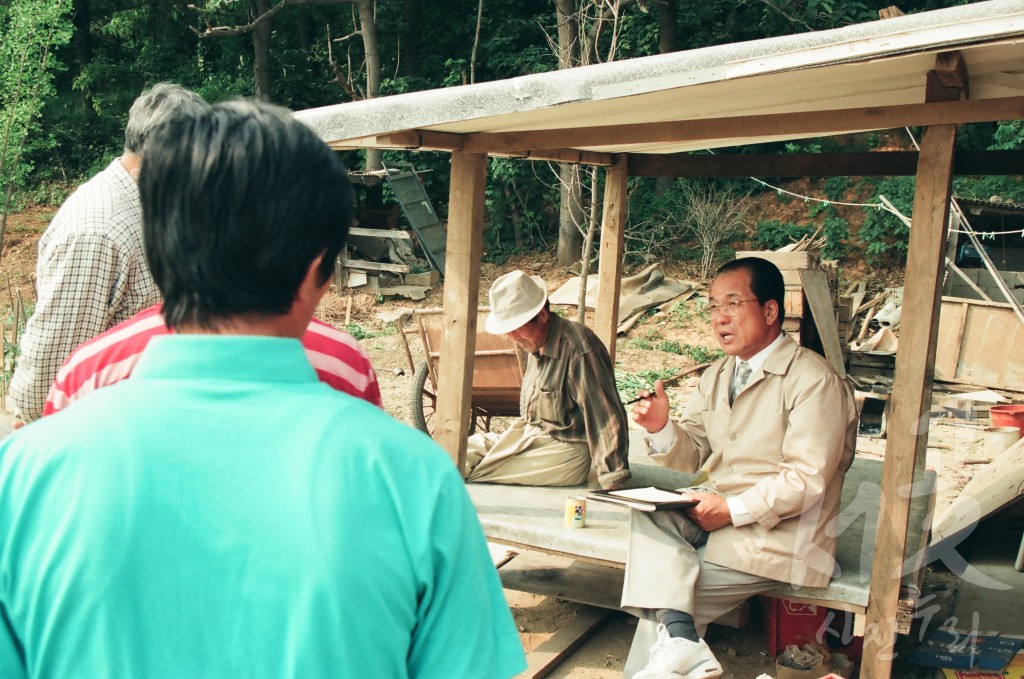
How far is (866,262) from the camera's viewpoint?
1551cm

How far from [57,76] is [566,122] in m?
23.9

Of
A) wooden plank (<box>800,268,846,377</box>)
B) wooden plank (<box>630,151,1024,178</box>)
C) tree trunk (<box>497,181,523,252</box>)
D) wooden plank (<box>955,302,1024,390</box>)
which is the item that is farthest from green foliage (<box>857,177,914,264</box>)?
wooden plank (<box>630,151,1024,178</box>)

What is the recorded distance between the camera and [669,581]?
3670 mm

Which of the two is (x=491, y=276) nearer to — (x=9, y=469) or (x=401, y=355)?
(x=401, y=355)

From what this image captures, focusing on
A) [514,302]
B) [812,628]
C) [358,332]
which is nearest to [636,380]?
[358,332]

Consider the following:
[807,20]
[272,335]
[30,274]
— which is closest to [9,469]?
[272,335]

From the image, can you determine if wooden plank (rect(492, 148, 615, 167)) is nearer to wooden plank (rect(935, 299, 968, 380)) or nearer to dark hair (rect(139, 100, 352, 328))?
dark hair (rect(139, 100, 352, 328))

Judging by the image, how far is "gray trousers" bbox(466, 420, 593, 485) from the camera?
202 inches

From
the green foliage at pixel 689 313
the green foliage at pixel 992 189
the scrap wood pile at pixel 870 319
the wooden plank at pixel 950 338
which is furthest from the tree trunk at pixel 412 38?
the wooden plank at pixel 950 338

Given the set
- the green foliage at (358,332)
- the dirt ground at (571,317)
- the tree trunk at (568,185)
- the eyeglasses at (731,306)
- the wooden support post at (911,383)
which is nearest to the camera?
the wooden support post at (911,383)

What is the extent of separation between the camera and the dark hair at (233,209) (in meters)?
1.01

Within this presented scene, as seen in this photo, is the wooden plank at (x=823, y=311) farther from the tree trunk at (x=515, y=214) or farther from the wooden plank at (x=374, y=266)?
the tree trunk at (x=515, y=214)

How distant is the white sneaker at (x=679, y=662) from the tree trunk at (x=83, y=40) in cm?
2307

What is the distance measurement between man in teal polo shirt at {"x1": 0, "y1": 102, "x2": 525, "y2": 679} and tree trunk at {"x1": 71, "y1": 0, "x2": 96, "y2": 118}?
80.1ft
